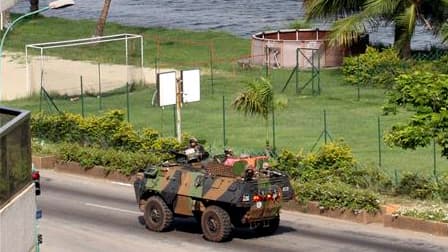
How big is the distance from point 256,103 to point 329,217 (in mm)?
7014

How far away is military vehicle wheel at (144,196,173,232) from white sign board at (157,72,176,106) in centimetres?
885

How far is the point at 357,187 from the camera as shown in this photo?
32.9m

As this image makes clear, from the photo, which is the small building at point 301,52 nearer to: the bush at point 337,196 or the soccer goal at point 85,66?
the soccer goal at point 85,66

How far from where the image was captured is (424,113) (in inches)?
1251

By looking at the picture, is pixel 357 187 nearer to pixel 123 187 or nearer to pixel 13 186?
pixel 123 187

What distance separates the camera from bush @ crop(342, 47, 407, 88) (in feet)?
169

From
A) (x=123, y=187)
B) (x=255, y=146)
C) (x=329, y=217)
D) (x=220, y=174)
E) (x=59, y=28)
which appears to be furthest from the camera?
(x=59, y=28)

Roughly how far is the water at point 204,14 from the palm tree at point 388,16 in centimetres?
2170

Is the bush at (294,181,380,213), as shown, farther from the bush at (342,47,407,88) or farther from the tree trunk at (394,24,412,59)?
the tree trunk at (394,24,412,59)

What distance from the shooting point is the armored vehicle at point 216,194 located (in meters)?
28.2

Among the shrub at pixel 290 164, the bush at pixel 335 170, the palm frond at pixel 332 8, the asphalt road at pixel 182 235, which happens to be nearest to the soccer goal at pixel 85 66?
the palm frond at pixel 332 8

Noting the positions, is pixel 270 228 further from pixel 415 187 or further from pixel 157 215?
pixel 415 187

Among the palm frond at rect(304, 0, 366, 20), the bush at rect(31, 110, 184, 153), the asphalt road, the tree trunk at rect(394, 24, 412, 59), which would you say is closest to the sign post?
the bush at rect(31, 110, 184, 153)

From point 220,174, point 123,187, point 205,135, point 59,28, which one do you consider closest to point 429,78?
point 220,174
